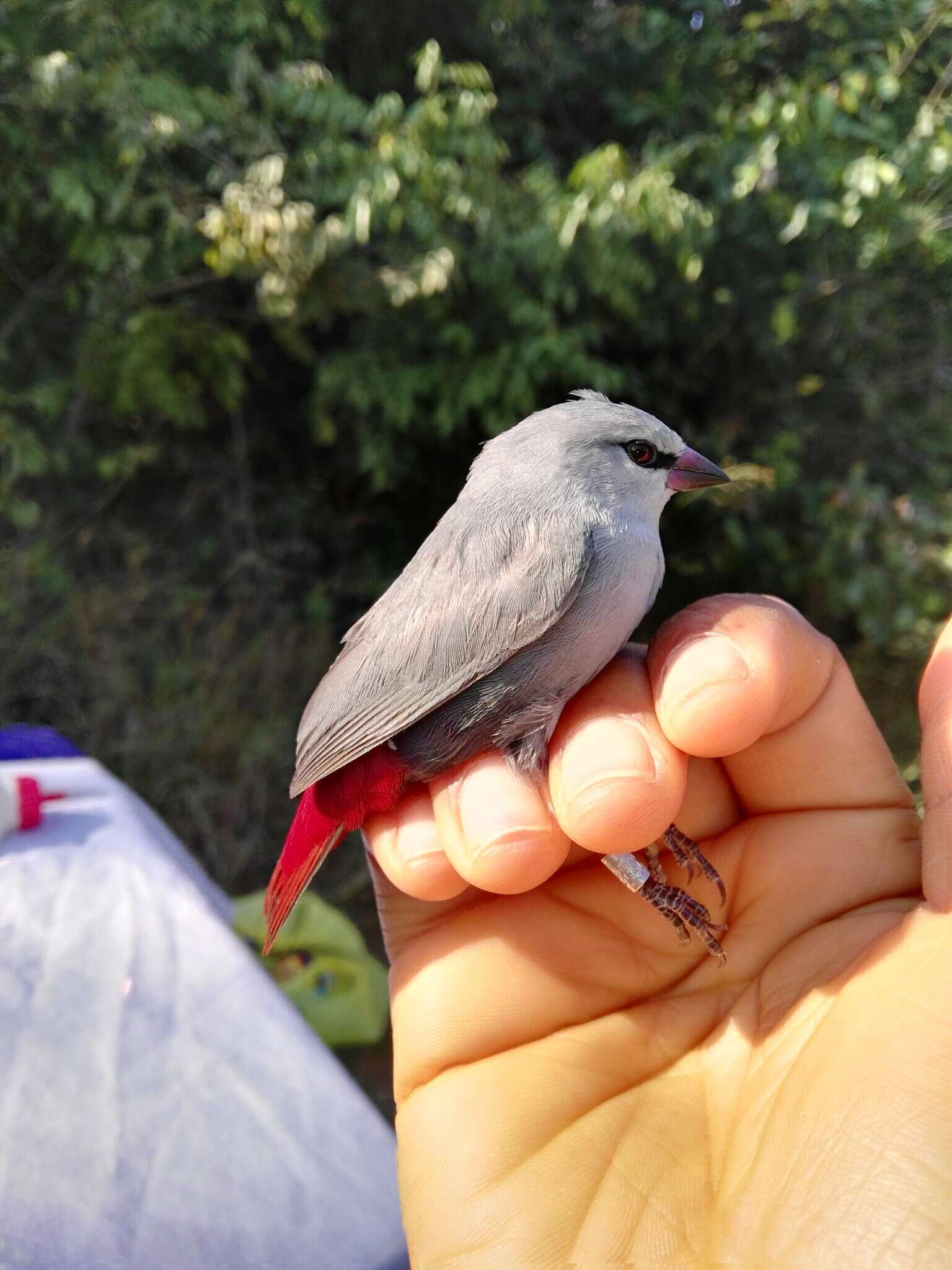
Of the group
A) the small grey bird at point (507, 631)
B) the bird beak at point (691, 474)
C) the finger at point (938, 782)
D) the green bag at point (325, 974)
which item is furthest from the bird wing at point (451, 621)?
the green bag at point (325, 974)

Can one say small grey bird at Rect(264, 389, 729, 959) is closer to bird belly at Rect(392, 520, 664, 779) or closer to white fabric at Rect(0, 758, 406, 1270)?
bird belly at Rect(392, 520, 664, 779)

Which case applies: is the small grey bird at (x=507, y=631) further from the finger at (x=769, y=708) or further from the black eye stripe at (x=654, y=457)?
the finger at (x=769, y=708)

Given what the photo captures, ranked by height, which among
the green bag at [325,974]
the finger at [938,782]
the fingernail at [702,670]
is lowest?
the green bag at [325,974]

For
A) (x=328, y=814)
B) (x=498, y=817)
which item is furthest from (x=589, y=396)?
(x=328, y=814)

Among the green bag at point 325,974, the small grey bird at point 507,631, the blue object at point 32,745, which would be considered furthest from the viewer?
the green bag at point 325,974

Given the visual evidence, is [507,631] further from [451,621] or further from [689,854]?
[689,854]

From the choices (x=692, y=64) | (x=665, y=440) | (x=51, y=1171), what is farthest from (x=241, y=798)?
(x=692, y=64)
